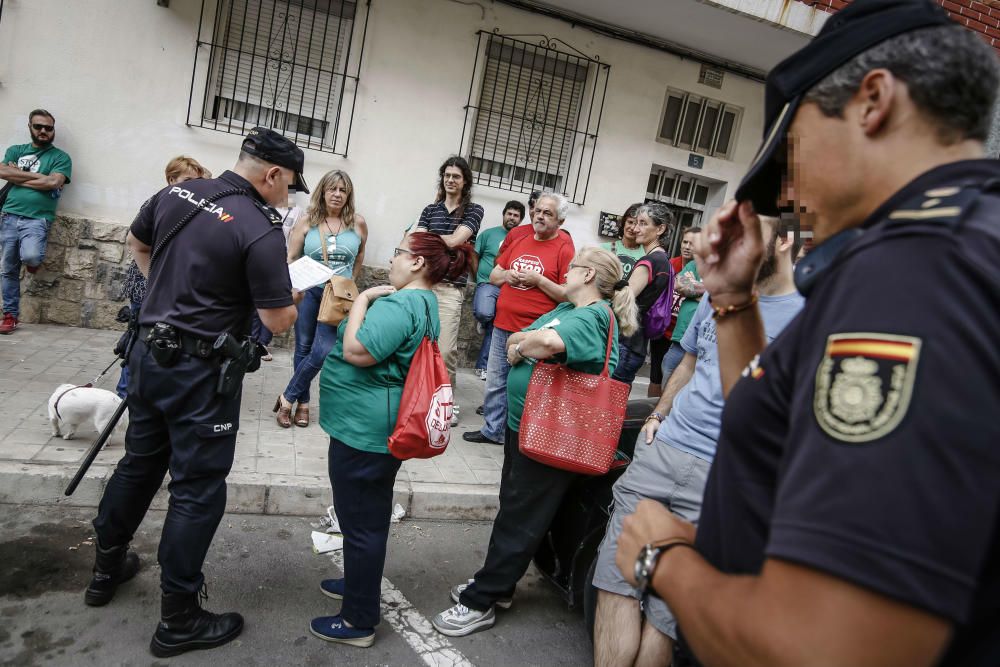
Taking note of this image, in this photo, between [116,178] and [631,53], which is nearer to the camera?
[116,178]

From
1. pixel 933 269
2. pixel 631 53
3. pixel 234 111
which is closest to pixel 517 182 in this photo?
pixel 631 53

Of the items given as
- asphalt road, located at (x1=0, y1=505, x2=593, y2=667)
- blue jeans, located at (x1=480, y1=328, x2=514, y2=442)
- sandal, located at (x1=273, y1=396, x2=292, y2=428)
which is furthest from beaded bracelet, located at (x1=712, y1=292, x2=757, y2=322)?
sandal, located at (x1=273, y1=396, x2=292, y2=428)

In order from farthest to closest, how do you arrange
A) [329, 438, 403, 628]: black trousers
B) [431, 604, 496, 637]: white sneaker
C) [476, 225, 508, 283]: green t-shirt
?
1. [476, 225, 508, 283]: green t-shirt
2. [431, 604, 496, 637]: white sneaker
3. [329, 438, 403, 628]: black trousers

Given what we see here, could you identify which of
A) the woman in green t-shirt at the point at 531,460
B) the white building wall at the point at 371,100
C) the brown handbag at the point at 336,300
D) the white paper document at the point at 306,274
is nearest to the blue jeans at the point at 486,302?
the white building wall at the point at 371,100

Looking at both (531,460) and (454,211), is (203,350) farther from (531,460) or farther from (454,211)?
(454,211)

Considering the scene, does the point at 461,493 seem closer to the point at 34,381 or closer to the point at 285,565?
the point at 285,565

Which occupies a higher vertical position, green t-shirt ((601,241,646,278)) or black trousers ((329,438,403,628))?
green t-shirt ((601,241,646,278))

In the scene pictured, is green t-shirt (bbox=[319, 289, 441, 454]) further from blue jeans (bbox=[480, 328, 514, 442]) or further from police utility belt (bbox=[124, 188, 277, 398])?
blue jeans (bbox=[480, 328, 514, 442])

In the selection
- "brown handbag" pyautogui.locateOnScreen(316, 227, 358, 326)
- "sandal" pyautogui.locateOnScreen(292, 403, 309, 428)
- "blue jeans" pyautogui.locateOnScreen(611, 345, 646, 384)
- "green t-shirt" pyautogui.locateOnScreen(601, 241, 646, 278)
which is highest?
"green t-shirt" pyautogui.locateOnScreen(601, 241, 646, 278)

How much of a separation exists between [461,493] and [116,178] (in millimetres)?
5273

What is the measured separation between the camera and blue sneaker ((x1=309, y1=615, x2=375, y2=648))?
3066 mm

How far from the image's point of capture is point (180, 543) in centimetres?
283

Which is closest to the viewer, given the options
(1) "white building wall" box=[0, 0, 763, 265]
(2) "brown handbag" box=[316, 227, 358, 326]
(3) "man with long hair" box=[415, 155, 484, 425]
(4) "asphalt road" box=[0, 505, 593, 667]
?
(4) "asphalt road" box=[0, 505, 593, 667]

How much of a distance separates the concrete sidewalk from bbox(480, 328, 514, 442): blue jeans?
0.16 meters
